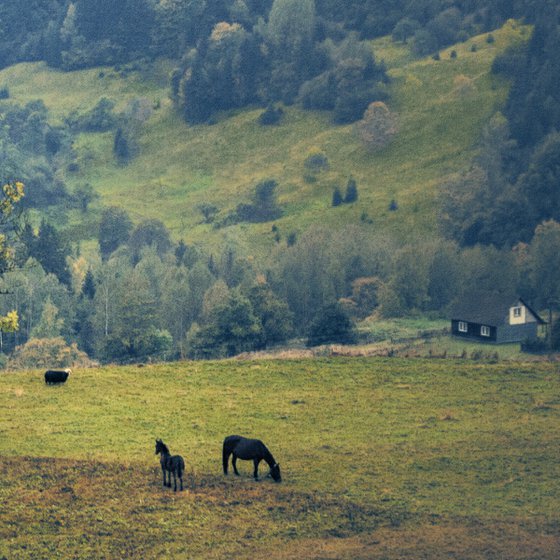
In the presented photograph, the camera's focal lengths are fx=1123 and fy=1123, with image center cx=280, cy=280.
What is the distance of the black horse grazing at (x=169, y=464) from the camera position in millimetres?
47406

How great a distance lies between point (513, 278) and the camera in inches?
6762

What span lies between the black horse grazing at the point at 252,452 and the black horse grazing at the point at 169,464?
2358 mm

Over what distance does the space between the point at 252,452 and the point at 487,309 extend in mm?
92094

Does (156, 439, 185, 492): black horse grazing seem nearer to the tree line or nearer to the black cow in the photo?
the black cow

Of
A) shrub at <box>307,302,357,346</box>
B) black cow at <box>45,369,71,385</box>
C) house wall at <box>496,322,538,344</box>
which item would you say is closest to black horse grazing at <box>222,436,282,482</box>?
black cow at <box>45,369,71,385</box>

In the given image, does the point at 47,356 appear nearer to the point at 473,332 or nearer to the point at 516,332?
the point at 473,332

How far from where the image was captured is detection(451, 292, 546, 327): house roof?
442 ft

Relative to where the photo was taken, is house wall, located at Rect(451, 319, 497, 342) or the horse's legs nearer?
the horse's legs

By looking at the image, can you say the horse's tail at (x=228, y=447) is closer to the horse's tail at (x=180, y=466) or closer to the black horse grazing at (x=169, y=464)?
the black horse grazing at (x=169, y=464)

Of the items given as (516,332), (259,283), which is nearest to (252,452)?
(516,332)

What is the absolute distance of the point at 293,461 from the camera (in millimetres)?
52031

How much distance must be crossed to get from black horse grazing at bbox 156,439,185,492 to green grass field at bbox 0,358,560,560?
0.64 metres

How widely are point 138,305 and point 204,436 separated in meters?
84.5

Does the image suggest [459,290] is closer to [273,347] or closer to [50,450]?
[273,347]
